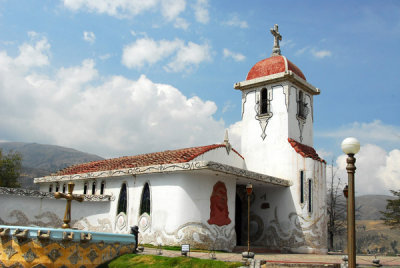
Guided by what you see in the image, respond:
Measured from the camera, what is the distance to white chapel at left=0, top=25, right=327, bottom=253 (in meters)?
19.9

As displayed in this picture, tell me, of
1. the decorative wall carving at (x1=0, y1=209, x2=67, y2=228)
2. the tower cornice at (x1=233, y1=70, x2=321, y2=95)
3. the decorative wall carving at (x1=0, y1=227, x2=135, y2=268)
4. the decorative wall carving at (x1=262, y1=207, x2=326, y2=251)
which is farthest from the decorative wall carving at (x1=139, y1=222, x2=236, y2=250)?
the tower cornice at (x1=233, y1=70, x2=321, y2=95)

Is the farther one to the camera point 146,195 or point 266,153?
point 266,153

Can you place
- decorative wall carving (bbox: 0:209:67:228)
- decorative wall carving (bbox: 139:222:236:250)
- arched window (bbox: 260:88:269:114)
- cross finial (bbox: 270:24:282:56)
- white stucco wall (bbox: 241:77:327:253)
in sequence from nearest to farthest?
decorative wall carving (bbox: 139:222:236:250), decorative wall carving (bbox: 0:209:67:228), white stucco wall (bbox: 241:77:327:253), arched window (bbox: 260:88:269:114), cross finial (bbox: 270:24:282:56)

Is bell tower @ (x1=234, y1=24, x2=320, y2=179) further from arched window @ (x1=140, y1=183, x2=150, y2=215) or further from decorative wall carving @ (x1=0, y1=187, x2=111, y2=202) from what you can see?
decorative wall carving @ (x1=0, y1=187, x2=111, y2=202)

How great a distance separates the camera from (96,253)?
49.6 feet

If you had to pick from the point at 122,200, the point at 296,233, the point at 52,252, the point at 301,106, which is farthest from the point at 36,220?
the point at 301,106

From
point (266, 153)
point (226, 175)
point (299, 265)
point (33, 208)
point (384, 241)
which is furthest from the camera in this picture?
point (384, 241)

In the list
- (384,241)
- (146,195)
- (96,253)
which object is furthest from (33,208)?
(384,241)

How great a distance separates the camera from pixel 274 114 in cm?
2572

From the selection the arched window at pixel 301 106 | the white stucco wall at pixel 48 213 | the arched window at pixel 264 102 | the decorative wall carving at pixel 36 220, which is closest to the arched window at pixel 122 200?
the white stucco wall at pixel 48 213

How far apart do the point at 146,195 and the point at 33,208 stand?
667cm

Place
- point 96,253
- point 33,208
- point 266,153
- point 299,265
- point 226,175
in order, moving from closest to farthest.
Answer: point 299,265
point 96,253
point 226,175
point 33,208
point 266,153

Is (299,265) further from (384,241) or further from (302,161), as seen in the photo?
(384,241)

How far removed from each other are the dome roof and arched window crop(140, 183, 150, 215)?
10.8 metres
